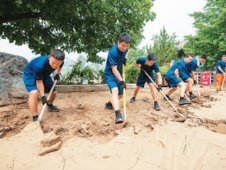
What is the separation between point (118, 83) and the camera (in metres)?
4.52

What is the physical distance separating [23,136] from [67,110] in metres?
1.61

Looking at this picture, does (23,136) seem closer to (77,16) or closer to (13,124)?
(13,124)

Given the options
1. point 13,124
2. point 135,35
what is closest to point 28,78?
point 13,124

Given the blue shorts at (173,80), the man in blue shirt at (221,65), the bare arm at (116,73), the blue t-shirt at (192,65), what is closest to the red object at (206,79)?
the man in blue shirt at (221,65)

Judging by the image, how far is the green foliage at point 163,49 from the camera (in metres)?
18.3

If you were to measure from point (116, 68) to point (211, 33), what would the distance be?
1470cm

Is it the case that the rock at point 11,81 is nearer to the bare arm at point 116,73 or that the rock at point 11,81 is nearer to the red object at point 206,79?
the bare arm at point 116,73

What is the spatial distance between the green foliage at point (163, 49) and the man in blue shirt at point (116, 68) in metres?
14.1

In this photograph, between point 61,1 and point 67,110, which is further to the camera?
point 61,1

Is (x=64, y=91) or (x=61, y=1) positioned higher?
(x=61, y=1)

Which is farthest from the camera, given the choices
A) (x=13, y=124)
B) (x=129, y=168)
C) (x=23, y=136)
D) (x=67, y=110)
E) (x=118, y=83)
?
(x=67, y=110)

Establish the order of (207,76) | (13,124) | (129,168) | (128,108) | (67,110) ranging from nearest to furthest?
(129,168) < (13,124) < (67,110) < (128,108) < (207,76)

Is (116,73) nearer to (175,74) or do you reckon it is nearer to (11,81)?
(11,81)

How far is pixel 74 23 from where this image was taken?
7.03 metres
